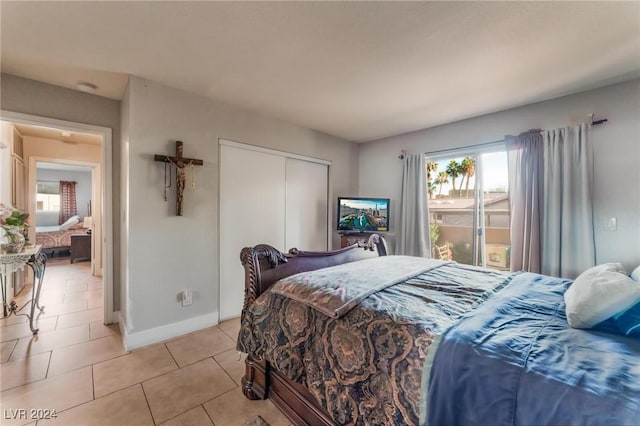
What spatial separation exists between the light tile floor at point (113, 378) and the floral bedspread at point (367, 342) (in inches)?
18.8

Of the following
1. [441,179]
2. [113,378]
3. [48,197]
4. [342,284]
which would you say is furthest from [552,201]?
[48,197]

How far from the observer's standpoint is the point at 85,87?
2545 mm

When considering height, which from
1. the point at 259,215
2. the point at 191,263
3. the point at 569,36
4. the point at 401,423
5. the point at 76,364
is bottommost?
the point at 76,364

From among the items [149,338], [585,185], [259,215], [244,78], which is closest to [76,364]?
[149,338]

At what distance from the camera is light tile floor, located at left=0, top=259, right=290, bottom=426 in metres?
1.62

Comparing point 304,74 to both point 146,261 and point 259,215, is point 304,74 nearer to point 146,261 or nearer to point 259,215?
point 259,215

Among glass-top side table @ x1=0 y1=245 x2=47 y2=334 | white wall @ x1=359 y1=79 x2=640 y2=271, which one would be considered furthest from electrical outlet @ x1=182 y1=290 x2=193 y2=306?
white wall @ x1=359 y1=79 x2=640 y2=271

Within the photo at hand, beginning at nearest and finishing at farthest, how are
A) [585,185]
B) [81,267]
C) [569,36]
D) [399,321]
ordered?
[399,321] < [569,36] < [585,185] < [81,267]

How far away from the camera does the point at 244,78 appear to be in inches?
95.3

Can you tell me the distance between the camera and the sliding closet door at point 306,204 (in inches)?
148

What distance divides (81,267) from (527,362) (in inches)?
293

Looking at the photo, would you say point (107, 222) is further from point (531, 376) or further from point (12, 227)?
point (531, 376)

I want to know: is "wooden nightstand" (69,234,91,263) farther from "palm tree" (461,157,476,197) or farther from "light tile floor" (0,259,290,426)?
"palm tree" (461,157,476,197)

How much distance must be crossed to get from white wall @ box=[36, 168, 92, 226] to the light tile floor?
6.68 meters
